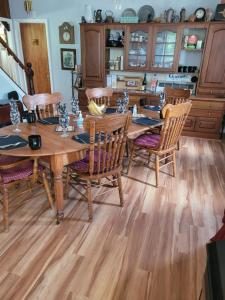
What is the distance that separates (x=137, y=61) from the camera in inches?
166

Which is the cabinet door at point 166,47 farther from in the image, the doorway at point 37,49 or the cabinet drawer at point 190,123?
the doorway at point 37,49

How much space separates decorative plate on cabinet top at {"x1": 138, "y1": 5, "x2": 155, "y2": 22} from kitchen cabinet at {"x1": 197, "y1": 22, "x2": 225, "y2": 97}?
1.06m

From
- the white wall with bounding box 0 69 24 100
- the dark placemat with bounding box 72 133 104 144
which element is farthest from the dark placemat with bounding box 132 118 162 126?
the white wall with bounding box 0 69 24 100

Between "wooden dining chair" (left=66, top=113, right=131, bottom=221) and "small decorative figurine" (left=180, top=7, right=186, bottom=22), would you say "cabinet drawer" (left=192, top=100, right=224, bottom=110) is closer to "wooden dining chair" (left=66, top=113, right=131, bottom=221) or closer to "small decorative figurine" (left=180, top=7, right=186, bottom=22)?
"small decorative figurine" (left=180, top=7, right=186, bottom=22)

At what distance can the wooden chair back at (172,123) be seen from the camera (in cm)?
221

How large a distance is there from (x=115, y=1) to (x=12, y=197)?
13.0 ft

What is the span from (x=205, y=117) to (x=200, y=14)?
1708 mm

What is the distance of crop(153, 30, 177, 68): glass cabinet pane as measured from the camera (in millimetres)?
3938

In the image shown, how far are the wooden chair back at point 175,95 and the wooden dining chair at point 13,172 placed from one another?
226cm

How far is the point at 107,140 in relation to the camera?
185cm

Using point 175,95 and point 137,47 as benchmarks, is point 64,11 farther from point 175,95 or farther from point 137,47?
point 175,95

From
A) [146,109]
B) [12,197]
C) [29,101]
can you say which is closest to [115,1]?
[146,109]

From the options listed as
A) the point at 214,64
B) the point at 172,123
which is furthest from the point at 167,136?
the point at 214,64

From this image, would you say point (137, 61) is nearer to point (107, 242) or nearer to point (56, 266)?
point (107, 242)
